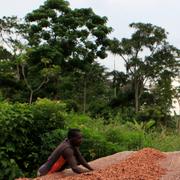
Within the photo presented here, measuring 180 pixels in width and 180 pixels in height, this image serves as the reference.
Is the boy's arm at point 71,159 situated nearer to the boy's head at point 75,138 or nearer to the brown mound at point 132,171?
the boy's head at point 75,138

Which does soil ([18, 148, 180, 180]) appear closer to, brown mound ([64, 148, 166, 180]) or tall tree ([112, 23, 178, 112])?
brown mound ([64, 148, 166, 180])

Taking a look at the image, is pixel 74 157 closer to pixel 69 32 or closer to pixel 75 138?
pixel 75 138

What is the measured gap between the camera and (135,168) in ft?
22.1

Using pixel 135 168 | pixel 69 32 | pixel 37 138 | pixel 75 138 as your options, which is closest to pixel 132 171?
pixel 135 168

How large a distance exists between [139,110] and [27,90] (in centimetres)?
775

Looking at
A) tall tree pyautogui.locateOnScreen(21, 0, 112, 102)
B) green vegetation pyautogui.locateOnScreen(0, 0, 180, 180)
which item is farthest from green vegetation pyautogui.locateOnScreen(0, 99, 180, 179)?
tall tree pyautogui.locateOnScreen(21, 0, 112, 102)

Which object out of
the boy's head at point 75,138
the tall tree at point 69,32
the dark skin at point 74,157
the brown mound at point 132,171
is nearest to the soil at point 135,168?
the brown mound at point 132,171

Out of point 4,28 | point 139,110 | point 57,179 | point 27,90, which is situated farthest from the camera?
point 139,110

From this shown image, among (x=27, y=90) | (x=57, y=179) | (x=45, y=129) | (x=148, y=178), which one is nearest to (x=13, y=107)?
(x=45, y=129)

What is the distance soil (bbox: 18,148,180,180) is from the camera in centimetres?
616

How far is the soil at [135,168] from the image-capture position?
6.16 m

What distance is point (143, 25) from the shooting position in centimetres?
3162

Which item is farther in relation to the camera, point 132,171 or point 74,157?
point 74,157

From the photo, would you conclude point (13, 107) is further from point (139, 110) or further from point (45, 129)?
point (139, 110)
